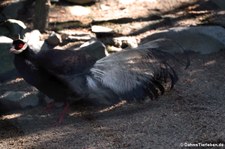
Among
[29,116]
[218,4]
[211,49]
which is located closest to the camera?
[29,116]

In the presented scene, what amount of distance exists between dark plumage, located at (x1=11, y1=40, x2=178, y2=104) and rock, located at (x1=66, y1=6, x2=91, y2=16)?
2.61 meters

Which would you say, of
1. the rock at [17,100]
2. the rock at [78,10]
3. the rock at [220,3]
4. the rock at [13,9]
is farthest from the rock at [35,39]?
the rock at [220,3]

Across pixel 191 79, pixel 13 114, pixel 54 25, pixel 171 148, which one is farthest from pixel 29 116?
pixel 54 25

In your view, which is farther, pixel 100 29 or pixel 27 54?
pixel 100 29

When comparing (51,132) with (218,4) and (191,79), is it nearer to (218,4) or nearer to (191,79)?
(191,79)

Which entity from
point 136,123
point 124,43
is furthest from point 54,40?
point 136,123

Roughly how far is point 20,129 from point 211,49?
3.09 meters

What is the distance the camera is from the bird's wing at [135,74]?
5.05 meters

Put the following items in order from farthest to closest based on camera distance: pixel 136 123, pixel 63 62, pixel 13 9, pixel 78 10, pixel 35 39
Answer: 1. pixel 78 10
2. pixel 13 9
3. pixel 35 39
4. pixel 63 62
5. pixel 136 123

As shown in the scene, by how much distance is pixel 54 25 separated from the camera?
7.42m

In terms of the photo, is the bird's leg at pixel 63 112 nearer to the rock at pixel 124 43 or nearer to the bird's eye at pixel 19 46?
the bird's eye at pixel 19 46

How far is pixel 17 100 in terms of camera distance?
5332 millimetres

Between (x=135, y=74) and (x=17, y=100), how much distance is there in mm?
1370

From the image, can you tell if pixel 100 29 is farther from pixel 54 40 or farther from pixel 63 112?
pixel 63 112
